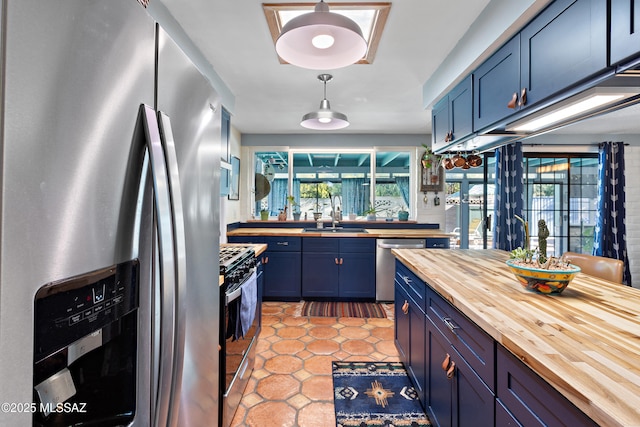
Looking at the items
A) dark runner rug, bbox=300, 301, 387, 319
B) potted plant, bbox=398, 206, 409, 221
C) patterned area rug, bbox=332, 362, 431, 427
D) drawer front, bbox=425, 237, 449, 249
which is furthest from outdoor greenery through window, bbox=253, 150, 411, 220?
patterned area rug, bbox=332, 362, 431, 427

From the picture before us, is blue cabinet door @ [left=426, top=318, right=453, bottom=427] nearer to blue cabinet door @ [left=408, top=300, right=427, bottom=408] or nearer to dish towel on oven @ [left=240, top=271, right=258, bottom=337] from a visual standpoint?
blue cabinet door @ [left=408, top=300, right=427, bottom=408]

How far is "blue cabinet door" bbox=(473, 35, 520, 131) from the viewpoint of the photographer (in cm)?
163

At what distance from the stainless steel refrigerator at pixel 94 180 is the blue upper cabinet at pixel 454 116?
6.49 feet

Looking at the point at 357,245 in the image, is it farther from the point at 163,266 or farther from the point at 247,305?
the point at 163,266

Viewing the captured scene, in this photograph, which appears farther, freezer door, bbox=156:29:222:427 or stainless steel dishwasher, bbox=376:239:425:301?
stainless steel dishwasher, bbox=376:239:425:301

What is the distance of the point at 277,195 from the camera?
514 centimetres

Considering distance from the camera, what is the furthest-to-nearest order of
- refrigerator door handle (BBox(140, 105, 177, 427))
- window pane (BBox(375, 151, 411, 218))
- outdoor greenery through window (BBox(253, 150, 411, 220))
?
window pane (BBox(375, 151, 411, 218)) → outdoor greenery through window (BBox(253, 150, 411, 220)) → refrigerator door handle (BBox(140, 105, 177, 427))

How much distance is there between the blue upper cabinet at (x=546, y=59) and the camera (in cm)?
113

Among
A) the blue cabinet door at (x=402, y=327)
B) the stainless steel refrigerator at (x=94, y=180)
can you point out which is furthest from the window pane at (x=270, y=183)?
the stainless steel refrigerator at (x=94, y=180)

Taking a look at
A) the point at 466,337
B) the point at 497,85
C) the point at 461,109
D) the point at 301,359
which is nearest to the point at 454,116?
the point at 461,109

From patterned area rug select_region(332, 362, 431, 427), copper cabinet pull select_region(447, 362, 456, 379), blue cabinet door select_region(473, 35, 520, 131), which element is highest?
blue cabinet door select_region(473, 35, 520, 131)

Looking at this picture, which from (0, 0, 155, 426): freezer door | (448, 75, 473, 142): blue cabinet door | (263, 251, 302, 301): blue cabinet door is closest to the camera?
(0, 0, 155, 426): freezer door

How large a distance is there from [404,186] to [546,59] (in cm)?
373

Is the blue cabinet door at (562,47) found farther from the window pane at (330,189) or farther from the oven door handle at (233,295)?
the window pane at (330,189)
